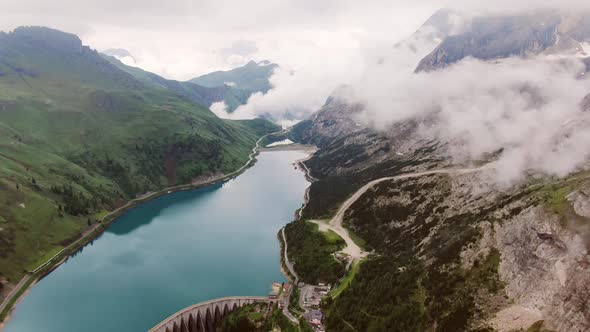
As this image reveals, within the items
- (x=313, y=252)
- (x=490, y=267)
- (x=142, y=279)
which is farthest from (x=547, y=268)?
(x=142, y=279)

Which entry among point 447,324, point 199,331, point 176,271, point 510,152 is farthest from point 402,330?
point 510,152

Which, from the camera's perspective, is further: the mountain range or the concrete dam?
the concrete dam

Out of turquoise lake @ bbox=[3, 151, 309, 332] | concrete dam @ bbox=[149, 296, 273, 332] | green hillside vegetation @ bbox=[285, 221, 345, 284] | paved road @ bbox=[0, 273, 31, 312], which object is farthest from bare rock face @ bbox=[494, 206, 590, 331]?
paved road @ bbox=[0, 273, 31, 312]

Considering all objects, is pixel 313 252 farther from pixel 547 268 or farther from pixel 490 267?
pixel 547 268

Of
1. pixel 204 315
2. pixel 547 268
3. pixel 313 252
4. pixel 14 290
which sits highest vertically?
pixel 14 290

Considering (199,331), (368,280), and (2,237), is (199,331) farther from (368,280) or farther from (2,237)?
(2,237)

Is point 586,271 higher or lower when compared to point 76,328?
lower

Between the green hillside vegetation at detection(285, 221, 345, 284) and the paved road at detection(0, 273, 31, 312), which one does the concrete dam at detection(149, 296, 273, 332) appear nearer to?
the green hillside vegetation at detection(285, 221, 345, 284)

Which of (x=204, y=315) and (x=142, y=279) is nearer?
(x=204, y=315)
